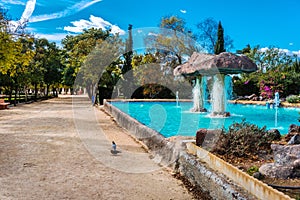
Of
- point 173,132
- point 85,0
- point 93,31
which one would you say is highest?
point 93,31

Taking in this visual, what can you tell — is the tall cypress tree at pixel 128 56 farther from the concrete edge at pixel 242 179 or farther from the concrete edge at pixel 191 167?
the concrete edge at pixel 242 179

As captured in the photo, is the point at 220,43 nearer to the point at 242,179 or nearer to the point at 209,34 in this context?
the point at 209,34

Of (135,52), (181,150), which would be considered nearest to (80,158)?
(181,150)

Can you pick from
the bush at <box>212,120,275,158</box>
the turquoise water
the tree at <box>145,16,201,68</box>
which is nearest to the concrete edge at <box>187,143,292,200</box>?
the bush at <box>212,120,275,158</box>

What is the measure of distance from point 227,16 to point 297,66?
9.05m

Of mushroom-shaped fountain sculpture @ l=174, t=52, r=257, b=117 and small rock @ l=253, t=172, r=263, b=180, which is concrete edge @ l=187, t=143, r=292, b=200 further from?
mushroom-shaped fountain sculpture @ l=174, t=52, r=257, b=117

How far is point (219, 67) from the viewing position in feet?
48.1

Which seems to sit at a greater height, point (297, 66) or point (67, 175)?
point (297, 66)

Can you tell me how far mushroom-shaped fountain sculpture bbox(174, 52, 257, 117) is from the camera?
14.6m

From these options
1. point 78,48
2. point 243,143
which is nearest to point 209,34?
point 78,48

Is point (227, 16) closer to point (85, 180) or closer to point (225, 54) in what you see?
point (225, 54)

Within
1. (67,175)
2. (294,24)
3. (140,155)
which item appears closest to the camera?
(67,175)

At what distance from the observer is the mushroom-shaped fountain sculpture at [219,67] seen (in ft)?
48.1

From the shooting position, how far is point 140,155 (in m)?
6.99
